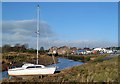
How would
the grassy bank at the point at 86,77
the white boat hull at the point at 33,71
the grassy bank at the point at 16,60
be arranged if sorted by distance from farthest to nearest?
the grassy bank at the point at 16,60 < the white boat hull at the point at 33,71 < the grassy bank at the point at 86,77

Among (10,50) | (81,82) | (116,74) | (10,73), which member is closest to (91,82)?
(81,82)

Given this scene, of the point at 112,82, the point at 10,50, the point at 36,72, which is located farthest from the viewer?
the point at 10,50

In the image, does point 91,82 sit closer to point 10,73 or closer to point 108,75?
point 108,75

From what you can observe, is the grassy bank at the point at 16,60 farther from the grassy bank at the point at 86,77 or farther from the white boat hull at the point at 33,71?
the grassy bank at the point at 86,77

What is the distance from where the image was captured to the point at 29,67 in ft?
97.5

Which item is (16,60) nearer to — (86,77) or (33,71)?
(33,71)

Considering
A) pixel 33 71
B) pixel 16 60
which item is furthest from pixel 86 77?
pixel 16 60

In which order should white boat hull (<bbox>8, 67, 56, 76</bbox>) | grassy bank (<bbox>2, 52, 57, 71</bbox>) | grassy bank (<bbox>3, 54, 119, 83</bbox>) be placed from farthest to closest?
grassy bank (<bbox>2, 52, 57, 71</bbox>) → white boat hull (<bbox>8, 67, 56, 76</bbox>) → grassy bank (<bbox>3, 54, 119, 83</bbox>)

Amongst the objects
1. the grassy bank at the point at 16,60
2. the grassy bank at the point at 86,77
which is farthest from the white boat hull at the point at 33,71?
the grassy bank at the point at 16,60

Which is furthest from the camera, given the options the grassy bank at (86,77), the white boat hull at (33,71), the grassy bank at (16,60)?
the grassy bank at (16,60)

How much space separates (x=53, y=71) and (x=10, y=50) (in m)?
42.6

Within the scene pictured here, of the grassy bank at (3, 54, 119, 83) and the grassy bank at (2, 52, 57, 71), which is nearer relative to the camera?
the grassy bank at (3, 54, 119, 83)

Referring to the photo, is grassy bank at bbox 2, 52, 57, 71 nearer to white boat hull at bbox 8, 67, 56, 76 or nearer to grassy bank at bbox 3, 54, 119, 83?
Result: white boat hull at bbox 8, 67, 56, 76

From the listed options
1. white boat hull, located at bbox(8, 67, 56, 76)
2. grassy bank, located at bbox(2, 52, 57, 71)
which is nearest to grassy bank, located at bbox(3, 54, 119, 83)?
white boat hull, located at bbox(8, 67, 56, 76)
